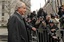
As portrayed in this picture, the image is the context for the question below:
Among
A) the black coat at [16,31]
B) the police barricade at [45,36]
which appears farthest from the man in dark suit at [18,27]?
the police barricade at [45,36]

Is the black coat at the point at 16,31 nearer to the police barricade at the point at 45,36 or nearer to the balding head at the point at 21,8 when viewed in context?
the balding head at the point at 21,8

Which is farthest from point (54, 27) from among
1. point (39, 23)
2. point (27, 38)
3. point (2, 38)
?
point (27, 38)

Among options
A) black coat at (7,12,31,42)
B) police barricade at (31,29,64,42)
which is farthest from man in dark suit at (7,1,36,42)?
police barricade at (31,29,64,42)

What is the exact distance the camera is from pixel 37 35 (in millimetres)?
13000

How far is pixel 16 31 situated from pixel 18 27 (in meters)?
0.16

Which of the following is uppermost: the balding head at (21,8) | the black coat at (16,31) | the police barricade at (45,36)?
the balding head at (21,8)

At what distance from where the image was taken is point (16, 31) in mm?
8133

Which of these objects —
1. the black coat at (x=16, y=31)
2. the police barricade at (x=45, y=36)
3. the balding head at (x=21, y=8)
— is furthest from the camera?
the police barricade at (x=45, y=36)

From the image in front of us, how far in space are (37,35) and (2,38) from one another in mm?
1566

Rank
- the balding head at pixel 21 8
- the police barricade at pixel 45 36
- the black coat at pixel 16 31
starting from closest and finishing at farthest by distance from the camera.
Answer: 1. the black coat at pixel 16 31
2. the balding head at pixel 21 8
3. the police barricade at pixel 45 36

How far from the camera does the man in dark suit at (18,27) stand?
811 centimetres

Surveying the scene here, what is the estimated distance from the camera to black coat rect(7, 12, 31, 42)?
26.6 ft

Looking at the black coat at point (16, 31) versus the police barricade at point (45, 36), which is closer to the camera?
the black coat at point (16, 31)

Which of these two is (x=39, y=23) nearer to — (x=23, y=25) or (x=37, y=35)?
(x=37, y=35)
